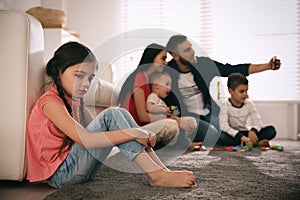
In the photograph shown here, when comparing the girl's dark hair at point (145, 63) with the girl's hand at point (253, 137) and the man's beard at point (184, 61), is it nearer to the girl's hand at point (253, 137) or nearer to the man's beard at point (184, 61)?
the man's beard at point (184, 61)

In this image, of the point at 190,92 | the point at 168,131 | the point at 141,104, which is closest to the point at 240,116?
the point at 190,92

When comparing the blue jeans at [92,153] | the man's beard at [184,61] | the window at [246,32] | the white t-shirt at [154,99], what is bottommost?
the blue jeans at [92,153]

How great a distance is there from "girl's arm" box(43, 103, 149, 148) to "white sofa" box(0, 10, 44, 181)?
0.15 meters

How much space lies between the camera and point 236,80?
2.46 metres

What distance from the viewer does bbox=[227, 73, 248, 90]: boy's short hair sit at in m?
2.45

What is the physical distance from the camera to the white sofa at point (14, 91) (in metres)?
1.11

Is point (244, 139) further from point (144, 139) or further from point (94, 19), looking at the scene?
point (94, 19)

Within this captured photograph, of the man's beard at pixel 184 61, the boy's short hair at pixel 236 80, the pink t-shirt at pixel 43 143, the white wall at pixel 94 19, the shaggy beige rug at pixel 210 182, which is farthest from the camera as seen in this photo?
the white wall at pixel 94 19

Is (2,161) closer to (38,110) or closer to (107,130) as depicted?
(38,110)

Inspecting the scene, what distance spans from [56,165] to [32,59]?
0.34m

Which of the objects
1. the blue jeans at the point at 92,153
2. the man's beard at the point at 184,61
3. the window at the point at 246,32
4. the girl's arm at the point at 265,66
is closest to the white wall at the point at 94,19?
the window at the point at 246,32

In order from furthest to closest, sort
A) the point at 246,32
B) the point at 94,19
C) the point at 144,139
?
the point at 94,19
the point at 246,32
the point at 144,139

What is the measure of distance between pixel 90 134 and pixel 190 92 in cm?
133

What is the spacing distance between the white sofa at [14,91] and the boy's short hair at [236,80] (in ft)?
5.33
